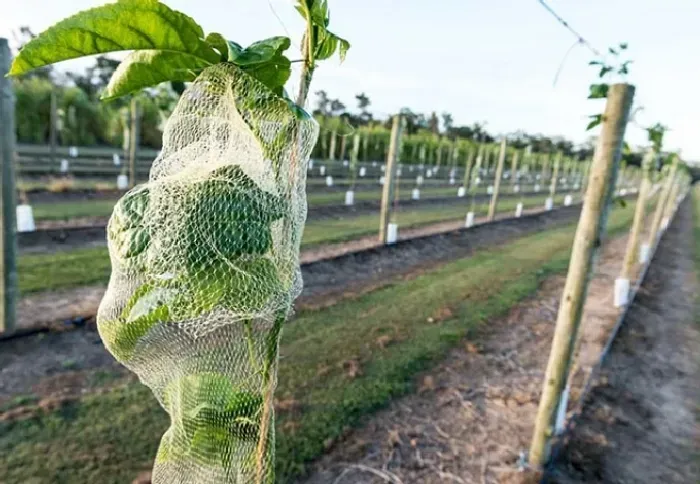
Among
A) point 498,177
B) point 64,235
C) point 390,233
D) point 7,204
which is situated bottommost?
point 64,235

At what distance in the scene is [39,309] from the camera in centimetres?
466

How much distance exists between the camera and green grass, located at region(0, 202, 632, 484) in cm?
270

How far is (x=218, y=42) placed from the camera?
851 millimetres

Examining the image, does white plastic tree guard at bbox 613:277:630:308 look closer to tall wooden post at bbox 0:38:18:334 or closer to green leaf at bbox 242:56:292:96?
green leaf at bbox 242:56:292:96

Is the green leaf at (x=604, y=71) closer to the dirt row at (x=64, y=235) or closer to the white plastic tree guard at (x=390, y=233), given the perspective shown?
the white plastic tree guard at (x=390, y=233)

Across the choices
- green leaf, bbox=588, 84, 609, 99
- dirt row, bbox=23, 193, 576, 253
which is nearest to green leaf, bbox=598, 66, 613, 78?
green leaf, bbox=588, 84, 609, 99

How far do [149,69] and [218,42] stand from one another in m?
0.13

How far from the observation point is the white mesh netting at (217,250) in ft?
2.87

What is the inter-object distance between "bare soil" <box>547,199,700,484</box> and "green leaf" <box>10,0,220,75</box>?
10.6 ft

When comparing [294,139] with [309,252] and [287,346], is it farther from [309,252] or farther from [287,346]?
[309,252]

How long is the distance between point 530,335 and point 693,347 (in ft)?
6.95

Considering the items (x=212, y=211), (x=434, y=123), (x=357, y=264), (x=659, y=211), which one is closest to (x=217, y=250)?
Result: (x=212, y=211)

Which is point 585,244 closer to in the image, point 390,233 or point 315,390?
point 315,390

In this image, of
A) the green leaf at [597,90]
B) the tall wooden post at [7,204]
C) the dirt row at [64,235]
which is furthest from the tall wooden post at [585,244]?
the dirt row at [64,235]
